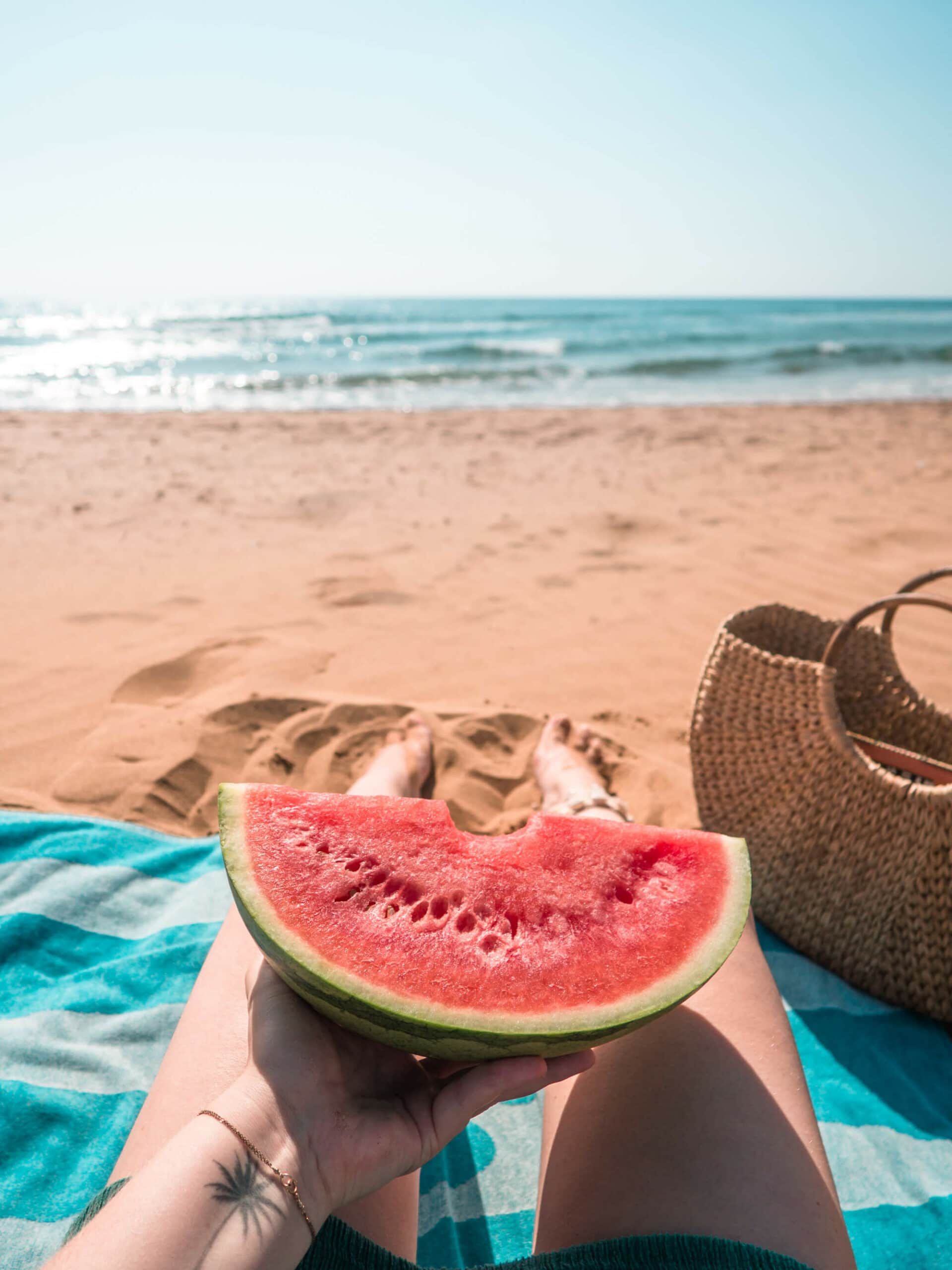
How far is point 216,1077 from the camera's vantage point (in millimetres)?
1267

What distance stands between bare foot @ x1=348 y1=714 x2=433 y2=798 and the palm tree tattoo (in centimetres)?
121

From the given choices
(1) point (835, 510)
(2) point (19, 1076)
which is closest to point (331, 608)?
(2) point (19, 1076)

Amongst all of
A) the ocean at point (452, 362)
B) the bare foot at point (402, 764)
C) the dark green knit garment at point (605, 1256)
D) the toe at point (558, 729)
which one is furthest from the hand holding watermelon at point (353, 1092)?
the ocean at point (452, 362)

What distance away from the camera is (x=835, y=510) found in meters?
5.67

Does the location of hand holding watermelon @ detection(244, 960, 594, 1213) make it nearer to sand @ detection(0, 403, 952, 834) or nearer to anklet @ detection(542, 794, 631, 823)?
anklet @ detection(542, 794, 631, 823)

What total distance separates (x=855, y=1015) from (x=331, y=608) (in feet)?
9.40

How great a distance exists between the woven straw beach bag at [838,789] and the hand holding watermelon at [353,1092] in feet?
3.58

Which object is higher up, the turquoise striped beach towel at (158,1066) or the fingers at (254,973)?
the fingers at (254,973)

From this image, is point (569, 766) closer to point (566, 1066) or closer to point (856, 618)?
point (856, 618)

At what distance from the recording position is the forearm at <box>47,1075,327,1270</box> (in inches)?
33.4

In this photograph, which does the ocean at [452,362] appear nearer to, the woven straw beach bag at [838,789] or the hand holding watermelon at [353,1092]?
the woven straw beach bag at [838,789]

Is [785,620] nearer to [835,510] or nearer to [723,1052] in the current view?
[723,1052]

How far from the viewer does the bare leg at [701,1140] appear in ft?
3.69

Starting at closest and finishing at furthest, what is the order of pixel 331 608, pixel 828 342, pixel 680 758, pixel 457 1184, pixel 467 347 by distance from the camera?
pixel 457 1184 < pixel 680 758 < pixel 331 608 < pixel 467 347 < pixel 828 342
